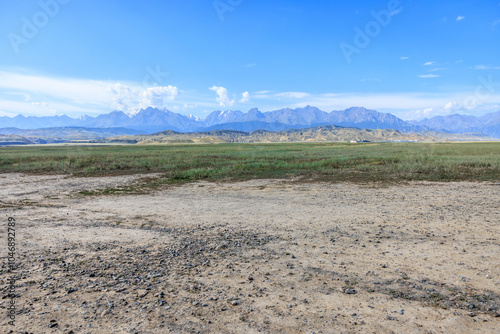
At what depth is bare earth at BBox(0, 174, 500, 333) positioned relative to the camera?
4.79 metres

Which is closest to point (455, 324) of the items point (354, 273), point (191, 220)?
point (354, 273)

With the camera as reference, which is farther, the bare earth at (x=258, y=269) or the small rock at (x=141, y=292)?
the small rock at (x=141, y=292)

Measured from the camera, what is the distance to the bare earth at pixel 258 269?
15.7 feet

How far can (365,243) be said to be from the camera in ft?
27.6

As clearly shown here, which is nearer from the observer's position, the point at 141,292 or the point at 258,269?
the point at 141,292

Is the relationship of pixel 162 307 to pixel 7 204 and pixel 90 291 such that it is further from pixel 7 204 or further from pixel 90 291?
pixel 7 204

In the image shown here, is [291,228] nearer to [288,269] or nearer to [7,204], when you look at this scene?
[288,269]

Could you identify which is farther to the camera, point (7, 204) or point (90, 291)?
point (7, 204)

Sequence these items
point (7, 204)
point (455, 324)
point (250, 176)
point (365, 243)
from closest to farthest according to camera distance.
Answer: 1. point (455, 324)
2. point (365, 243)
3. point (7, 204)
4. point (250, 176)

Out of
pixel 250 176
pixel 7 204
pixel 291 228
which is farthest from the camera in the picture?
pixel 250 176

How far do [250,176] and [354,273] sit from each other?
63.6 feet

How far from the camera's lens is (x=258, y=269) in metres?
6.73

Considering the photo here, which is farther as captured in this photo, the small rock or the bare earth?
the small rock

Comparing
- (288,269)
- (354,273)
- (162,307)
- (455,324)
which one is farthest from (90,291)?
(455,324)
